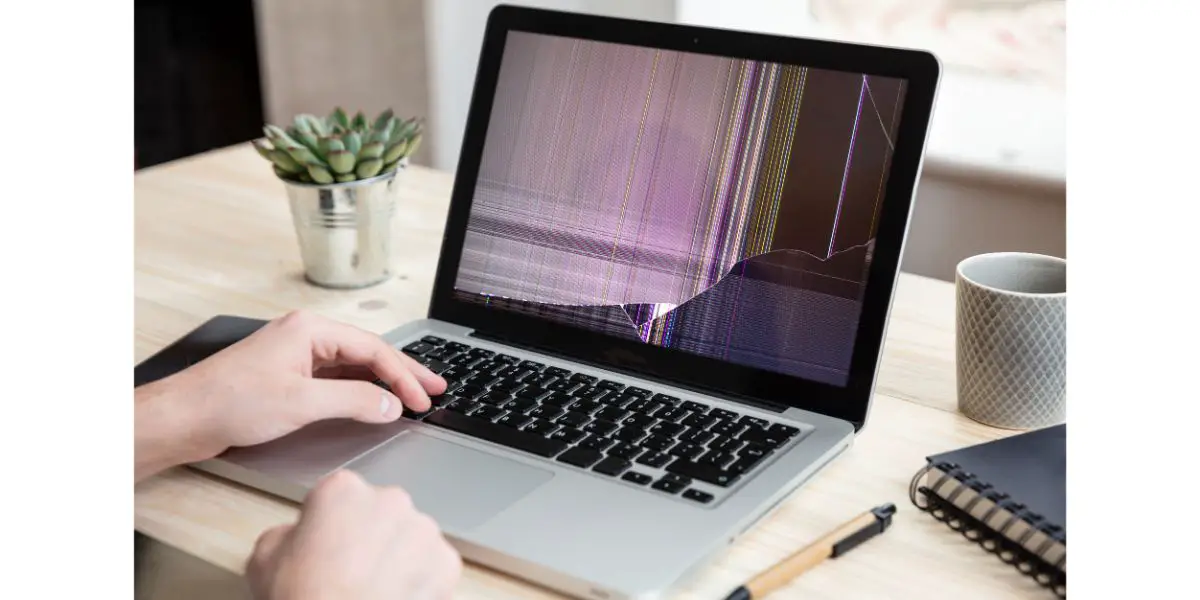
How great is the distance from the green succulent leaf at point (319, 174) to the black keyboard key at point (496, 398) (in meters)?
0.36

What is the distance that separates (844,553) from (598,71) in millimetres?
483

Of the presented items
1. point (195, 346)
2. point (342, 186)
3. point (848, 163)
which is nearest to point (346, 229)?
point (342, 186)

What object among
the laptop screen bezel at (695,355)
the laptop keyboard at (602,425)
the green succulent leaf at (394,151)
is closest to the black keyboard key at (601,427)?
the laptop keyboard at (602,425)

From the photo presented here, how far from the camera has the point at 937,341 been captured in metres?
1.05

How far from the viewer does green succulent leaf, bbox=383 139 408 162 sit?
3.83ft

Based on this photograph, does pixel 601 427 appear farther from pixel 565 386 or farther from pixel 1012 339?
pixel 1012 339

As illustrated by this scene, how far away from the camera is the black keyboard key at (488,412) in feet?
2.78

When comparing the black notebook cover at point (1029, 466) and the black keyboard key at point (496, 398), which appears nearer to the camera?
the black notebook cover at point (1029, 466)

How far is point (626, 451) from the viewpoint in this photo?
786 mm

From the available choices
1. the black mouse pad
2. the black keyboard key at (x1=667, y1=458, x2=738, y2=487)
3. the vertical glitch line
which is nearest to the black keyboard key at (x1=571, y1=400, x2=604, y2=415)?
the black keyboard key at (x1=667, y1=458, x2=738, y2=487)

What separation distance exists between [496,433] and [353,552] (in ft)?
0.66

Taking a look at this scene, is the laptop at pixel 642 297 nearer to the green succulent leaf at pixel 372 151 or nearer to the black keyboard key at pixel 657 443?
the black keyboard key at pixel 657 443
